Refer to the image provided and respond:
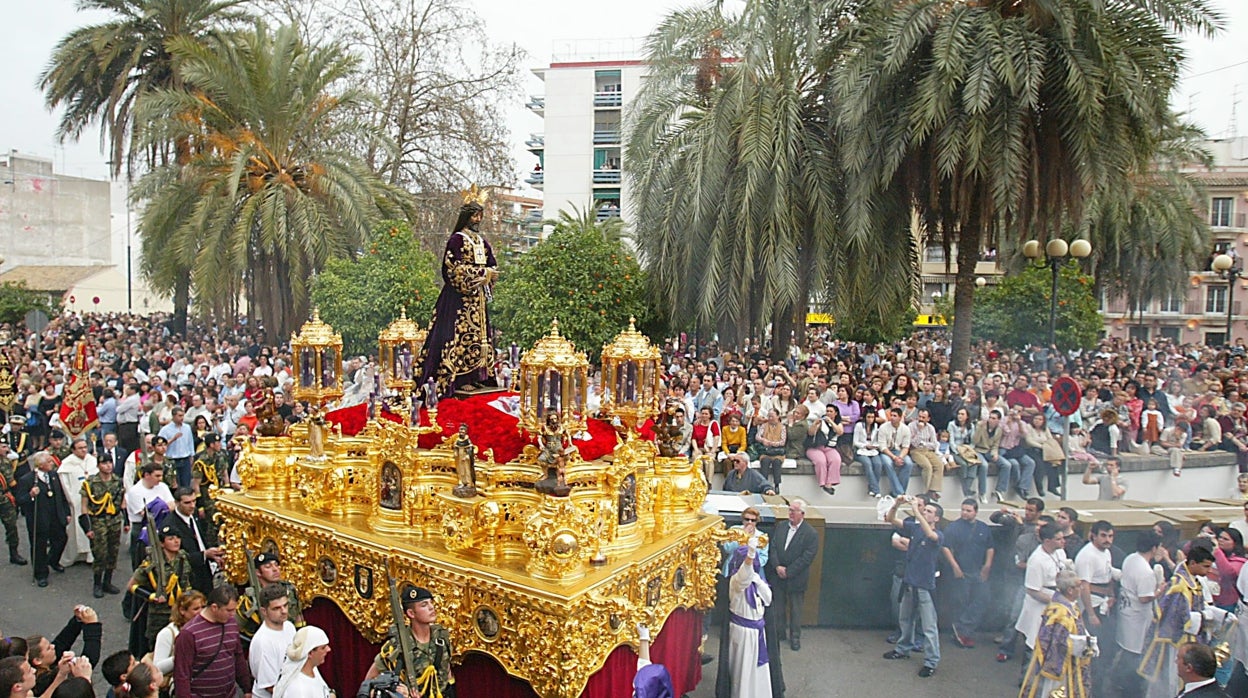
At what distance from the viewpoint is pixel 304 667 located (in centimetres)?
457

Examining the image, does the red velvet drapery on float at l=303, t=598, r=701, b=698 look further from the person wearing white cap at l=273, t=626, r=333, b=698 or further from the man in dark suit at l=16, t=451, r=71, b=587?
the man in dark suit at l=16, t=451, r=71, b=587

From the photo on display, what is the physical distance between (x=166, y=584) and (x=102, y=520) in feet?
10.1

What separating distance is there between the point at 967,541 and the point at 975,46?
374 inches

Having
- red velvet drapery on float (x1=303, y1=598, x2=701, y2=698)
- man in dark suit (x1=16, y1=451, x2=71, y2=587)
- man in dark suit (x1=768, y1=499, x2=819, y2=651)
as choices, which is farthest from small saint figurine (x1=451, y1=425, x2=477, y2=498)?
man in dark suit (x1=16, y1=451, x2=71, y2=587)

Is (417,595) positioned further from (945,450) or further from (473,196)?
(945,450)

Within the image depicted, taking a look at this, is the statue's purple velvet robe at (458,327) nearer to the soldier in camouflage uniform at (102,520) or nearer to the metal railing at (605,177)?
the soldier in camouflage uniform at (102,520)

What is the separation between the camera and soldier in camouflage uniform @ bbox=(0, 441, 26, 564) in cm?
924

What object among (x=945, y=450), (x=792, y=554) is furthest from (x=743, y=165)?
(x=792, y=554)

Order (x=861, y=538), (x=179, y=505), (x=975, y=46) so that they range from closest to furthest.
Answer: (x=179, y=505), (x=861, y=538), (x=975, y=46)

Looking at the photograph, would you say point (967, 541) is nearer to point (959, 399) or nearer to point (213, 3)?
point (959, 399)

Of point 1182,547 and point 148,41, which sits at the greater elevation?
point 148,41

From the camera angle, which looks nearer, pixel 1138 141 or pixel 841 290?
pixel 1138 141

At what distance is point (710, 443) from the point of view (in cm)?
1141

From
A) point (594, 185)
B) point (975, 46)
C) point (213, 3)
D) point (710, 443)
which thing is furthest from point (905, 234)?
point (594, 185)
